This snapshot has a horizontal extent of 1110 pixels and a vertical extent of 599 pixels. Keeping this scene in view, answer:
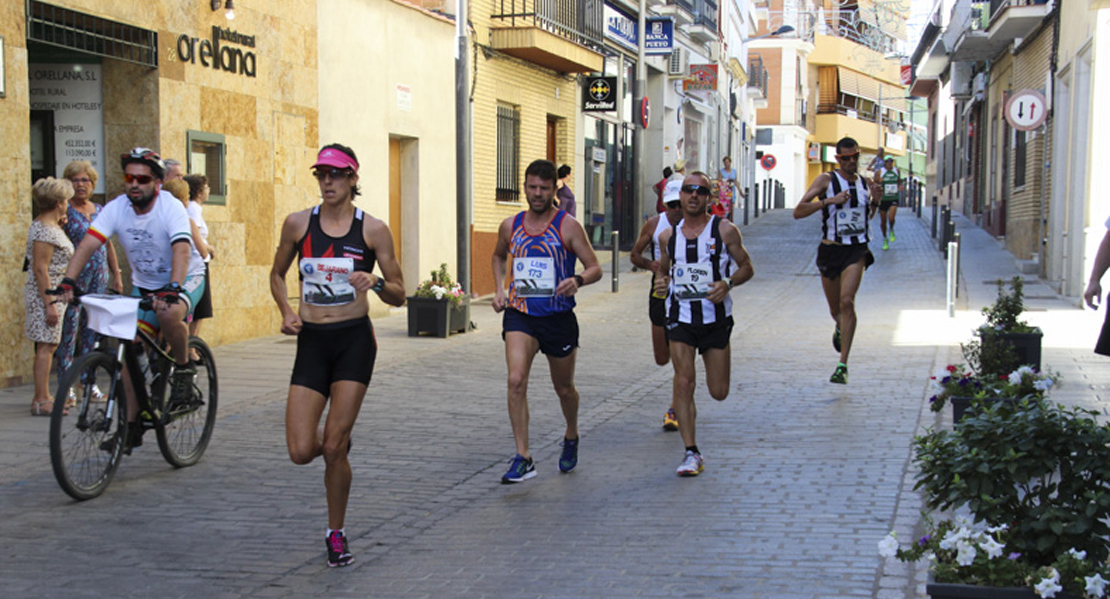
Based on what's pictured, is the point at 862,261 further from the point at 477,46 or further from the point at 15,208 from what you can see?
the point at 477,46

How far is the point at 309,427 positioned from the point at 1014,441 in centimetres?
282

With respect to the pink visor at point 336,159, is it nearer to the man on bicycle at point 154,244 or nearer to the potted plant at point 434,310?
the man on bicycle at point 154,244

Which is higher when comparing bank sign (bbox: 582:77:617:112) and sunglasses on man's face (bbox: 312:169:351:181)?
bank sign (bbox: 582:77:617:112)

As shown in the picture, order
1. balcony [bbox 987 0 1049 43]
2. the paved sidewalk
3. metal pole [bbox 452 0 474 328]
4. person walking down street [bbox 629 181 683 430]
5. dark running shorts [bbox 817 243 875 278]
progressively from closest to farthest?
the paved sidewalk < person walking down street [bbox 629 181 683 430] < dark running shorts [bbox 817 243 875 278] < metal pole [bbox 452 0 474 328] < balcony [bbox 987 0 1049 43]

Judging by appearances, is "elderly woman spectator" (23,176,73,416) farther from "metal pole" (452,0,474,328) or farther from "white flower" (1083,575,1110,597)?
"white flower" (1083,575,1110,597)

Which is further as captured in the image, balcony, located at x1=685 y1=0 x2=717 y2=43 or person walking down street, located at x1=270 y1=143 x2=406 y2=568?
balcony, located at x1=685 y1=0 x2=717 y2=43

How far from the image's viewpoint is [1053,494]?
13.3 ft

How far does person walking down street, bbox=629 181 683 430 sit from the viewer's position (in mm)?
8202

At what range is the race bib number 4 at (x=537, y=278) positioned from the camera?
22.5 ft

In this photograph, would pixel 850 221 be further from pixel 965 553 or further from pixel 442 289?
pixel 965 553

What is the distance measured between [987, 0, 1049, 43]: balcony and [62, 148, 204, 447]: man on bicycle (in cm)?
1836

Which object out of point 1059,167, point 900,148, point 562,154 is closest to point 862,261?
point 1059,167

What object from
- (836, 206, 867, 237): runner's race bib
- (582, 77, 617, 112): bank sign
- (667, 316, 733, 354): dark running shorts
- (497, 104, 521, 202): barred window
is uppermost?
(582, 77, 617, 112): bank sign

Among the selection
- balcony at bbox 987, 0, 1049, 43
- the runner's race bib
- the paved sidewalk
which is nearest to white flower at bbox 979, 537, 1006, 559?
the paved sidewalk
